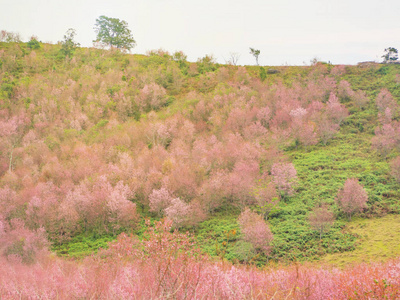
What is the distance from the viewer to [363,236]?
29156 millimetres

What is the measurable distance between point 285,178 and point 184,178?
15592 millimetres

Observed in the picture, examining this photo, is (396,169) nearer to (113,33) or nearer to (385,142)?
(385,142)

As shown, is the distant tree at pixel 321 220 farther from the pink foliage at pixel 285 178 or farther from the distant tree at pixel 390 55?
the distant tree at pixel 390 55

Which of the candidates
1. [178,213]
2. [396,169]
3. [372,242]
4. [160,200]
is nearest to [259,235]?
[372,242]

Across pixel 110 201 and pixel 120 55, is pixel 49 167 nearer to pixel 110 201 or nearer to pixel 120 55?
pixel 110 201

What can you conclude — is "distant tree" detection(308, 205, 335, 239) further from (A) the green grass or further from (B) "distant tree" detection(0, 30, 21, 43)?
(B) "distant tree" detection(0, 30, 21, 43)

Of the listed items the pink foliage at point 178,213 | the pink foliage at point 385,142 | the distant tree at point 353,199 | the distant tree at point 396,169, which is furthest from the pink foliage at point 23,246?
the pink foliage at point 385,142

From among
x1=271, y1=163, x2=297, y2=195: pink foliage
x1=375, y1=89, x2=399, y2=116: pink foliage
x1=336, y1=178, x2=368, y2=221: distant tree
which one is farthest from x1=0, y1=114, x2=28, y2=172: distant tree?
x1=375, y1=89, x2=399, y2=116: pink foliage

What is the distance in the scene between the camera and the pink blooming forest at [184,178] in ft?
39.6

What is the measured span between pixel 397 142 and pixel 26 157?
7087 centimetres

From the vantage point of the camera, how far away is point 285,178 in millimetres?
39969

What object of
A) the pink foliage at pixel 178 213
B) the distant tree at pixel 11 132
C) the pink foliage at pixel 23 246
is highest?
the distant tree at pixel 11 132

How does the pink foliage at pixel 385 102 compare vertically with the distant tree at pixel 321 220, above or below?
above

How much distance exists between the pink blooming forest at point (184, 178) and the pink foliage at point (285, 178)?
0.56 feet
